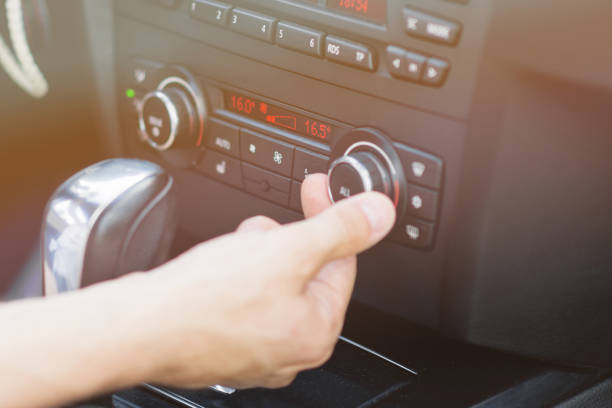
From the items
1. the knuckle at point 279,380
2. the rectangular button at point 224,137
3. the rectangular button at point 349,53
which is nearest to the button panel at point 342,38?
the rectangular button at point 349,53

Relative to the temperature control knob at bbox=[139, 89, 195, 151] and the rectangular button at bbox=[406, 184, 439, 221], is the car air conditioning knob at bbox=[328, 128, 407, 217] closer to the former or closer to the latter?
the rectangular button at bbox=[406, 184, 439, 221]

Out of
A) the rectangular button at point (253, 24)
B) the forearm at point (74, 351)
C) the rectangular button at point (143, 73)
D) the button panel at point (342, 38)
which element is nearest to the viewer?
the forearm at point (74, 351)

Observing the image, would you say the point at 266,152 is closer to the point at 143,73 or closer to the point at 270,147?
the point at 270,147

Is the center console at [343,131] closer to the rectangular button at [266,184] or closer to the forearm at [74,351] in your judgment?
the rectangular button at [266,184]

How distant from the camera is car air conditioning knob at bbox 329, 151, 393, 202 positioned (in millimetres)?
606

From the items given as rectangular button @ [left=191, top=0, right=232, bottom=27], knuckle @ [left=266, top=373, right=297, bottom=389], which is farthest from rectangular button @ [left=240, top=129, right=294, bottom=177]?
knuckle @ [left=266, top=373, right=297, bottom=389]

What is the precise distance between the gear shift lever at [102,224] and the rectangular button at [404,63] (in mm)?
243

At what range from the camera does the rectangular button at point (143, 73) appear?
0.79 meters

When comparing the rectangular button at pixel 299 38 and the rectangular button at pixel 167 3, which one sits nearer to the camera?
the rectangular button at pixel 299 38

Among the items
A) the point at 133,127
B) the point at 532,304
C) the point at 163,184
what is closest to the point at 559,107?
the point at 532,304

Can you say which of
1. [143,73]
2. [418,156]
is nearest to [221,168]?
[143,73]

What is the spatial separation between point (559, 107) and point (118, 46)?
499mm

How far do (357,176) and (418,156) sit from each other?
0.05 meters

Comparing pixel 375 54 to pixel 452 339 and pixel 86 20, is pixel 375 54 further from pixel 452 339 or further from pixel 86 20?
pixel 86 20
